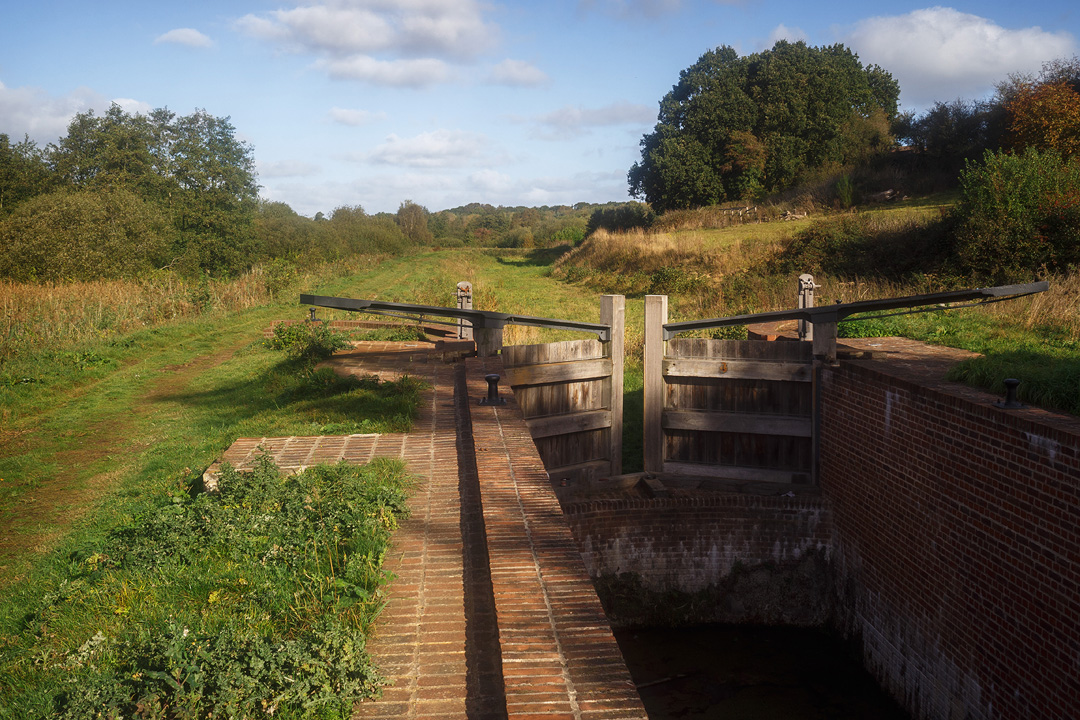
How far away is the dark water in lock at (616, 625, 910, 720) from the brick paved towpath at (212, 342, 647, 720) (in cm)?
333

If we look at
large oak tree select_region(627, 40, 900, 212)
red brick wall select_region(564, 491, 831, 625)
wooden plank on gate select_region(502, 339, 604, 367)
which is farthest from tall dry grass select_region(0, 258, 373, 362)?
large oak tree select_region(627, 40, 900, 212)

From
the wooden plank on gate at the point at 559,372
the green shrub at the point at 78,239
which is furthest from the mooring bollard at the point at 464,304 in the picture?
the green shrub at the point at 78,239

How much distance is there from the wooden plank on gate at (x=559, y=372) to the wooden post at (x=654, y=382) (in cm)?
54

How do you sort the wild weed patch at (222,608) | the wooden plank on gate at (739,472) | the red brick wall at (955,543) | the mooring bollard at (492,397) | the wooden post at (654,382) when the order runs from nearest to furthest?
1. the wild weed patch at (222,608)
2. the red brick wall at (955,543)
3. the mooring bollard at (492,397)
4. the wooden plank on gate at (739,472)
5. the wooden post at (654,382)

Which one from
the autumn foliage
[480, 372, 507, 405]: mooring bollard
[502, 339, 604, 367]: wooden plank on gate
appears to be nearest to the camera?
[480, 372, 507, 405]: mooring bollard

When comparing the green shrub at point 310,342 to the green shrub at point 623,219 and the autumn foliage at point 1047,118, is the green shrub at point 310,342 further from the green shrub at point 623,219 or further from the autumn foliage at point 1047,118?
the green shrub at point 623,219

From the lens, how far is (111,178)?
3900 centimetres

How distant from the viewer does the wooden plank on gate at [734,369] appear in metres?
8.39

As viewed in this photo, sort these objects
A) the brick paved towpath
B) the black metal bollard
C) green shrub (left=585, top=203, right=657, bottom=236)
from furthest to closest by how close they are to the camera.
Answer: green shrub (left=585, top=203, right=657, bottom=236) → the black metal bollard → the brick paved towpath

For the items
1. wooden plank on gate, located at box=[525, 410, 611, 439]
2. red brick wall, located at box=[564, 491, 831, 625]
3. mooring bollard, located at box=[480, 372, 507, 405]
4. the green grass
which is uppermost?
mooring bollard, located at box=[480, 372, 507, 405]

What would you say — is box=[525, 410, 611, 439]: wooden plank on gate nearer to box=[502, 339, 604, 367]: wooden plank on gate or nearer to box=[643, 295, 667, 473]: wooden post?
box=[643, 295, 667, 473]: wooden post

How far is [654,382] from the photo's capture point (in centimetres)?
900

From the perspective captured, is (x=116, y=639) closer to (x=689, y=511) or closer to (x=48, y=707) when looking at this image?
(x=48, y=707)

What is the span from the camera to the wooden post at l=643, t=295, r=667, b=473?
887 centimetres
